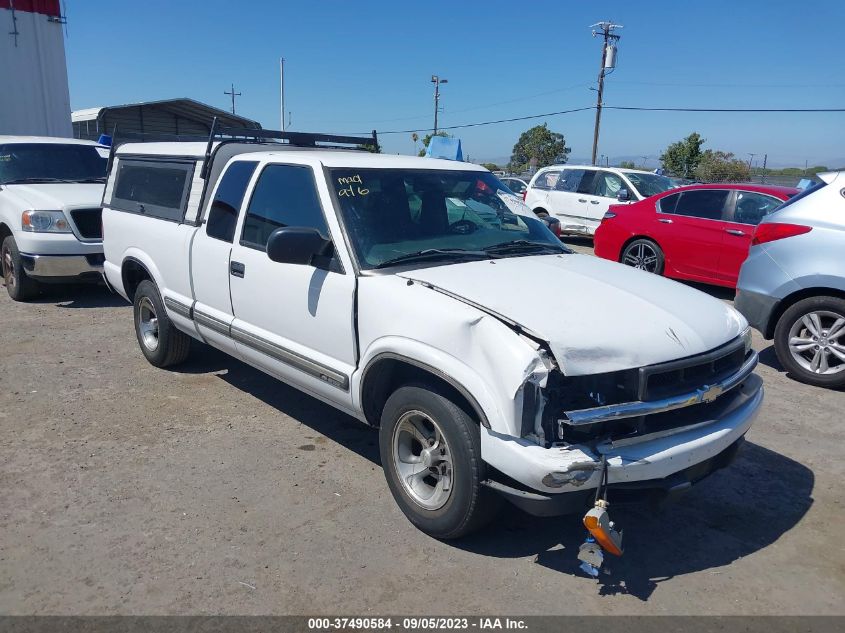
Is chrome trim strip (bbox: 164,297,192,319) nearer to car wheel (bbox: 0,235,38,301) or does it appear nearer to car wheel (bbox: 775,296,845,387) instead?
car wheel (bbox: 0,235,38,301)

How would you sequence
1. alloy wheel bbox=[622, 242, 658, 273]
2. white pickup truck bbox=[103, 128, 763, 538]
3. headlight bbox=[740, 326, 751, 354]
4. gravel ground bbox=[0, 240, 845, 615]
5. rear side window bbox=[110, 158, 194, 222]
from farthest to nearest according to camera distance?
alloy wheel bbox=[622, 242, 658, 273]
rear side window bbox=[110, 158, 194, 222]
headlight bbox=[740, 326, 751, 354]
gravel ground bbox=[0, 240, 845, 615]
white pickup truck bbox=[103, 128, 763, 538]

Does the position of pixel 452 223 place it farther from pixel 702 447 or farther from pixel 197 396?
pixel 197 396

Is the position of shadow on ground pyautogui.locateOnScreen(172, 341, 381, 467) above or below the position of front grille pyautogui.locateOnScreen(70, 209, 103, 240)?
below

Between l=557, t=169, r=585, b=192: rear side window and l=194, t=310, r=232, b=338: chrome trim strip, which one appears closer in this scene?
Result: l=194, t=310, r=232, b=338: chrome trim strip

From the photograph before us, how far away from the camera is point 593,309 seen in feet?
10.5

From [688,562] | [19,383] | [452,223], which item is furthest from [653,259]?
[19,383]

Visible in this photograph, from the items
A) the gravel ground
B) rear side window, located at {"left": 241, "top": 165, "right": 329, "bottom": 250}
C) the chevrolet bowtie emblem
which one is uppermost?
rear side window, located at {"left": 241, "top": 165, "right": 329, "bottom": 250}

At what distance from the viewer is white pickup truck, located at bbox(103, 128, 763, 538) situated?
286cm

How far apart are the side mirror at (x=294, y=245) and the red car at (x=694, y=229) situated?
682 cm

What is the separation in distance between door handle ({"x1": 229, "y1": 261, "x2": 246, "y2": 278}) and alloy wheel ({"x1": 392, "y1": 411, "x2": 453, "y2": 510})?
1.66 m

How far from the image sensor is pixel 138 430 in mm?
4719

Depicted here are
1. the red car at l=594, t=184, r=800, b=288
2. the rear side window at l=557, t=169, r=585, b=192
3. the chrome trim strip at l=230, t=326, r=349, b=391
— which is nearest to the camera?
the chrome trim strip at l=230, t=326, r=349, b=391

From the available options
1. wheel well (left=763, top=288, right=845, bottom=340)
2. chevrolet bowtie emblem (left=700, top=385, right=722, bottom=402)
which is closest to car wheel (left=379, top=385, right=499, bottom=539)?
chevrolet bowtie emblem (left=700, top=385, right=722, bottom=402)
